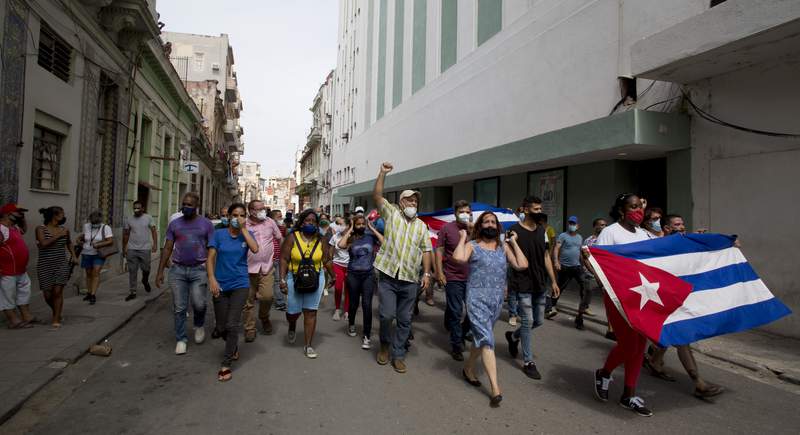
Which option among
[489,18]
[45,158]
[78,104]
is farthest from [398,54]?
[45,158]

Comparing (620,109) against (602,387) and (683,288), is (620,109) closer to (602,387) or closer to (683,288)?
(683,288)

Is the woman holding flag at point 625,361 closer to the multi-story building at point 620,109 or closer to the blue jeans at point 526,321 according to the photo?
the blue jeans at point 526,321

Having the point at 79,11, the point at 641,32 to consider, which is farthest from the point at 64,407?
the point at 641,32

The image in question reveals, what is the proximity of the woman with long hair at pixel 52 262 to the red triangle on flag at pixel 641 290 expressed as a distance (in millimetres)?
6886

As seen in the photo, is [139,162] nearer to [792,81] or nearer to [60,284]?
[60,284]

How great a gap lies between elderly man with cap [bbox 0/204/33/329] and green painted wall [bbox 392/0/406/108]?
19.8 m

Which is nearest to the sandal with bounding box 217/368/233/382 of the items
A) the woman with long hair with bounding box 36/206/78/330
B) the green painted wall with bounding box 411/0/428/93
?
the woman with long hair with bounding box 36/206/78/330

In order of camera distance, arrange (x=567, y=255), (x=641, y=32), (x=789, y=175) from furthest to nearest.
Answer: (x=641, y=32), (x=567, y=255), (x=789, y=175)

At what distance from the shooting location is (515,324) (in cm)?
708

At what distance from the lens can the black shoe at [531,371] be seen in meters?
4.58

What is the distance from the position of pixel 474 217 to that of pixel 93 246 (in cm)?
697

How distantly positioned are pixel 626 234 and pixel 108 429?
4.87m

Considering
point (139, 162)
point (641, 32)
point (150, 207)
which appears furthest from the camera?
point (150, 207)

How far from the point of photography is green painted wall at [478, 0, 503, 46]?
14.3m
